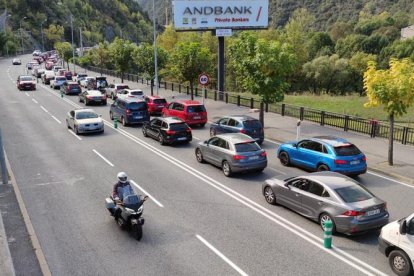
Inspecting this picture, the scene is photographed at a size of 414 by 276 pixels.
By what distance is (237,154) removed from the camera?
16.8 meters

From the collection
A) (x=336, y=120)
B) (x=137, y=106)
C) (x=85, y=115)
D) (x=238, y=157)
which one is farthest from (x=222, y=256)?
(x=137, y=106)

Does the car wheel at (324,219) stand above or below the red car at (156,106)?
below

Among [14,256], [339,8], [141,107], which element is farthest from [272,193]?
[339,8]

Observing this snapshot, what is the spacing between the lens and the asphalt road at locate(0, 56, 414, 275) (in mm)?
10273

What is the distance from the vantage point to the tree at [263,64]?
2462cm

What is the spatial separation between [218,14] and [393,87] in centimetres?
2348

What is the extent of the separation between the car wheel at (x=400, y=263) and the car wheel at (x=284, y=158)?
9062 millimetres

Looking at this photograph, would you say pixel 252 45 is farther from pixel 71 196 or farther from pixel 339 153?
pixel 71 196

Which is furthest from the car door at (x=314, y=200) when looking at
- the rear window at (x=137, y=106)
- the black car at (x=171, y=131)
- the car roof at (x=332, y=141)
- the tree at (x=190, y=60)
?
the tree at (x=190, y=60)

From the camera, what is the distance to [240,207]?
45.9ft

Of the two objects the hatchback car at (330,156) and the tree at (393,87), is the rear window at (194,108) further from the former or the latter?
the tree at (393,87)

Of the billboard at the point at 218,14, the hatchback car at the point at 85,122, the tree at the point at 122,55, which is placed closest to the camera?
the hatchback car at the point at 85,122

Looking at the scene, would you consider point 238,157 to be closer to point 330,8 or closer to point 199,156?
point 199,156

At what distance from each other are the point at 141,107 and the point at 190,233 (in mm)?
17409
